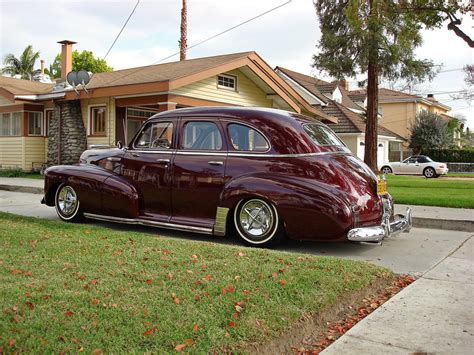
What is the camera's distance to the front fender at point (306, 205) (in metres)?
5.75

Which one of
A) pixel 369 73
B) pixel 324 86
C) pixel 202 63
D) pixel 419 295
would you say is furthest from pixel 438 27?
pixel 324 86

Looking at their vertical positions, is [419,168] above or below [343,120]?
below

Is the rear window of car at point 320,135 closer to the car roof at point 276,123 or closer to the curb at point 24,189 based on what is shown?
the car roof at point 276,123

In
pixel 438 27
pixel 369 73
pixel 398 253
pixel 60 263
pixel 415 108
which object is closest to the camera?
pixel 60 263

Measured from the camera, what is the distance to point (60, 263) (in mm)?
4730

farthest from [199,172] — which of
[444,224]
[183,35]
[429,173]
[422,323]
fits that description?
[429,173]

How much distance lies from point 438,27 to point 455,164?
1149 inches

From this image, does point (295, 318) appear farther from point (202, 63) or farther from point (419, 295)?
point (202, 63)

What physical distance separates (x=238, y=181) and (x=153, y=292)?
2.67 meters

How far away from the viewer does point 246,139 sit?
660 cm

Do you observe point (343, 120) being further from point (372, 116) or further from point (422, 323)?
point (422, 323)

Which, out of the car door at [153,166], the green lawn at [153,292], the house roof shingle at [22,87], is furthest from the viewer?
the house roof shingle at [22,87]

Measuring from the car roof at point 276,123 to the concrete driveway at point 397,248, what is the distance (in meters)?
1.31

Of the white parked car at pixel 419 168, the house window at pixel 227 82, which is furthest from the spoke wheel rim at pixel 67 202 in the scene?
the white parked car at pixel 419 168
